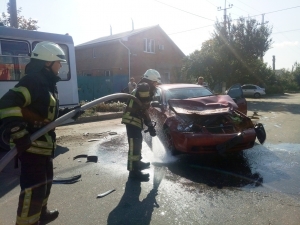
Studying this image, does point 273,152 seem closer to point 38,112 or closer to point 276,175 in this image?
point 276,175

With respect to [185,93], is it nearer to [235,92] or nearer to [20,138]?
[235,92]

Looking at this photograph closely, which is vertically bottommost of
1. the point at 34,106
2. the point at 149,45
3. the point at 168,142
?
the point at 168,142

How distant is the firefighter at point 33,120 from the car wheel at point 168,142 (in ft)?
9.99

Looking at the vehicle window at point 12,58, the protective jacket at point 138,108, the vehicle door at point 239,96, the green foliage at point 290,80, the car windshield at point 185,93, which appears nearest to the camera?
the protective jacket at point 138,108

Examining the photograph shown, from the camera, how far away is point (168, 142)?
5992 millimetres

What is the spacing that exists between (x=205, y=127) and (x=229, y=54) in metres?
19.8

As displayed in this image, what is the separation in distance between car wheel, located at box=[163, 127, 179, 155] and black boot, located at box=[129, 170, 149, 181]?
3.83 feet

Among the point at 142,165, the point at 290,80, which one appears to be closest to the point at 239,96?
the point at 142,165

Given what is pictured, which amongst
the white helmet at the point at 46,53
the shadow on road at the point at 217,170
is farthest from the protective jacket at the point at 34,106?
the shadow on road at the point at 217,170

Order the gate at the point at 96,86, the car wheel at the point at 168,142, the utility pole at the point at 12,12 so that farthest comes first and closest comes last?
1. the gate at the point at 96,86
2. the utility pole at the point at 12,12
3. the car wheel at the point at 168,142

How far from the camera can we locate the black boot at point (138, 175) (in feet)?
15.5

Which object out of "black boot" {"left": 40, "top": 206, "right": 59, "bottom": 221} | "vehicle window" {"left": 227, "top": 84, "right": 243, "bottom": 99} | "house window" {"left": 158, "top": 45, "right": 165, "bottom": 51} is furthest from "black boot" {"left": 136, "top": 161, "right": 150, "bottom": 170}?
"house window" {"left": 158, "top": 45, "right": 165, "bottom": 51}

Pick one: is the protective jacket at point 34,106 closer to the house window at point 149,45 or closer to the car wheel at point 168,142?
the car wheel at point 168,142

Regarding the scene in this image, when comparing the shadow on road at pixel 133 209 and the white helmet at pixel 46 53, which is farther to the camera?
the shadow on road at pixel 133 209
